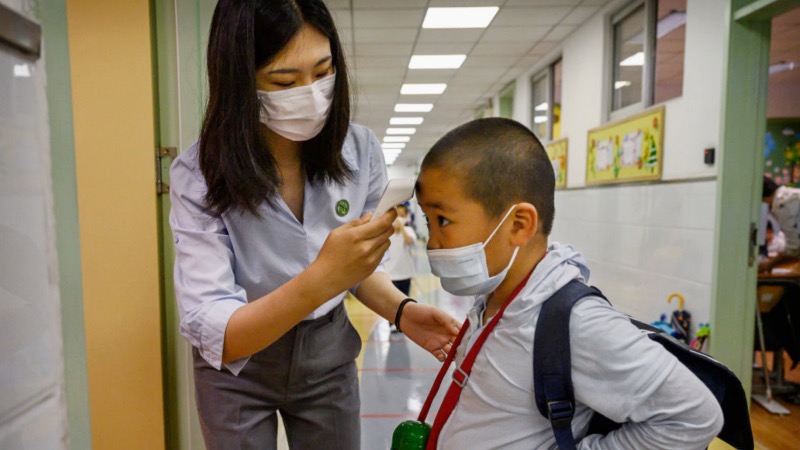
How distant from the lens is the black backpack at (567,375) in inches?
33.1

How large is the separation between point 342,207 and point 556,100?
21.2ft

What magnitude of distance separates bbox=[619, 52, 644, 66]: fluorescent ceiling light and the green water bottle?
4.35 m

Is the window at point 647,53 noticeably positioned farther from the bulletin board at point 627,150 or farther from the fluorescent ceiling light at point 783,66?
the fluorescent ceiling light at point 783,66

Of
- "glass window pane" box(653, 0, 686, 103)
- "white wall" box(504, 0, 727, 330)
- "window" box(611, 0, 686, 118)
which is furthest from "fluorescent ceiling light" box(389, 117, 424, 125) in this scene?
"glass window pane" box(653, 0, 686, 103)

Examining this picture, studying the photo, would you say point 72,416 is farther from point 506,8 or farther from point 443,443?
point 506,8

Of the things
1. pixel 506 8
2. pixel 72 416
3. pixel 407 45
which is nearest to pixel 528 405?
pixel 72 416

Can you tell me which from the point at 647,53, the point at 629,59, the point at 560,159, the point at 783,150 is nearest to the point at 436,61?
the point at 560,159

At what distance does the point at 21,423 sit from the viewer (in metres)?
0.42

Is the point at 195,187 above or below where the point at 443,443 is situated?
above

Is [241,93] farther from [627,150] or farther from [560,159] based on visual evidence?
[560,159]

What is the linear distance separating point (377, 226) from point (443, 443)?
0.49m

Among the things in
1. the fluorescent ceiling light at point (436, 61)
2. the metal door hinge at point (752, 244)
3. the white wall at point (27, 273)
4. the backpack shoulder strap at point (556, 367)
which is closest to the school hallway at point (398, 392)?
the metal door hinge at point (752, 244)

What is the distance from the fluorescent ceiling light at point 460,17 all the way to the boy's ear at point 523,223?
4.57 metres

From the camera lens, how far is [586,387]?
2.79 feet
